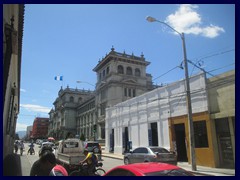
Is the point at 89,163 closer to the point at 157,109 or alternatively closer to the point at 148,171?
Result: the point at 148,171

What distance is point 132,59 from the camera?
47656 mm

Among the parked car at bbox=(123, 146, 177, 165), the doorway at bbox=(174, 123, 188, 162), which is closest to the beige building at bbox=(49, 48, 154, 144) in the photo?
the doorway at bbox=(174, 123, 188, 162)

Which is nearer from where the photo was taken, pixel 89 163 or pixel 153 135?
pixel 89 163

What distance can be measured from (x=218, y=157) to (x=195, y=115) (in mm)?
3492

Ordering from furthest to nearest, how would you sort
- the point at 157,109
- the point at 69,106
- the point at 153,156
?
1. the point at 69,106
2. the point at 157,109
3. the point at 153,156

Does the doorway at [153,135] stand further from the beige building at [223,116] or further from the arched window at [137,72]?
the arched window at [137,72]

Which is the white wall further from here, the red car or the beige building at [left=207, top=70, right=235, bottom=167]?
the red car

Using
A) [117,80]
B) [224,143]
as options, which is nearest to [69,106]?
[117,80]

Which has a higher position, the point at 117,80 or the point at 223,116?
the point at 117,80

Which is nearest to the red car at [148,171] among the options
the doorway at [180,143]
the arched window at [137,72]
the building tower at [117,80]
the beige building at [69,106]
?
the doorway at [180,143]

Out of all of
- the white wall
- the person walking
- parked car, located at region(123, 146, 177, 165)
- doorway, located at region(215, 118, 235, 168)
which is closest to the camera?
the person walking

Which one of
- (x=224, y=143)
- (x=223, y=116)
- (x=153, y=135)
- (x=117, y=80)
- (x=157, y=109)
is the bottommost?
(x=224, y=143)
